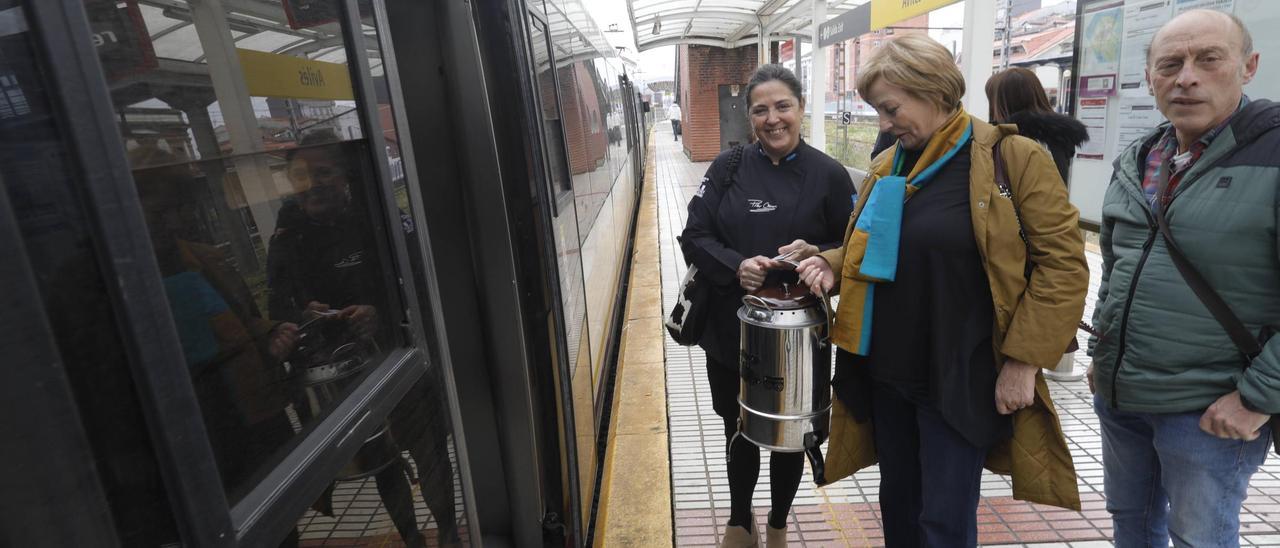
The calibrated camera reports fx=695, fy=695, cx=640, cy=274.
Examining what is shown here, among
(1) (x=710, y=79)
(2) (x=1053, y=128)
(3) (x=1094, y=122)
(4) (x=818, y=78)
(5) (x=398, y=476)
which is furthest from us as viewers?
(1) (x=710, y=79)

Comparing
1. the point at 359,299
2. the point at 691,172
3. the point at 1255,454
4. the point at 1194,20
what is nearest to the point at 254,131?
the point at 359,299

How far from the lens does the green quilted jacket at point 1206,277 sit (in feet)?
5.51

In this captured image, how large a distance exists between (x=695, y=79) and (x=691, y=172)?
404cm

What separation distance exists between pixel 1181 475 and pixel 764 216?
4.64 ft

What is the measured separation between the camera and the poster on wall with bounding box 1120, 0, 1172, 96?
11.7 feet

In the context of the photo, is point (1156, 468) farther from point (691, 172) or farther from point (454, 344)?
point (691, 172)

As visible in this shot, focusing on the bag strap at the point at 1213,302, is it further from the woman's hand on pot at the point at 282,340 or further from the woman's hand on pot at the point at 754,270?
the woman's hand on pot at the point at 282,340

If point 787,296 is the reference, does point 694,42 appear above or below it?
above

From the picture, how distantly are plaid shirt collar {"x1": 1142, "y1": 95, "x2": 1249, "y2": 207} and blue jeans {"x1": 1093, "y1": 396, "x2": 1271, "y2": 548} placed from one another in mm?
624

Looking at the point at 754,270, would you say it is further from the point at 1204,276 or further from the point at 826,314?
the point at 1204,276

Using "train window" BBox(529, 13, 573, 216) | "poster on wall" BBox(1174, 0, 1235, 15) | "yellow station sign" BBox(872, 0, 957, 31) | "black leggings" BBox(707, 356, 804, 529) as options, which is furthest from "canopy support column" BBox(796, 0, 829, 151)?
"black leggings" BBox(707, 356, 804, 529)

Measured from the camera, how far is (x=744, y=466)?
2742 mm

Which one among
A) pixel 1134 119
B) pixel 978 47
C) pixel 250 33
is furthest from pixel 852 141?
pixel 250 33

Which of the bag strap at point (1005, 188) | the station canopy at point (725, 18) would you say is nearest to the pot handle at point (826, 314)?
the bag strap at point (1005, 188)
